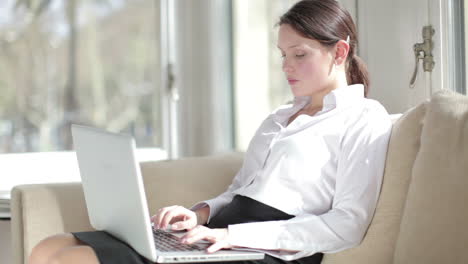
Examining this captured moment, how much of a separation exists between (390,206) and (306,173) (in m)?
0.21

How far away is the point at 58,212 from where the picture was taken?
1888 millimetres

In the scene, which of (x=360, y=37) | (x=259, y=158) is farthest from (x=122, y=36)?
(x=259, y=158)

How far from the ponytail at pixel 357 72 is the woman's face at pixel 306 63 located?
81mm

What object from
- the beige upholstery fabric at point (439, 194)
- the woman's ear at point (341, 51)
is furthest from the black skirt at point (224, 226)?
the woman's ear at point (341, 51)

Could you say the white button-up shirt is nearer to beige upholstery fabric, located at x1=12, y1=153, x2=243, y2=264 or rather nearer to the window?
beige upholstery fabric, located at x1=12, y1=153, x2=243, y2=264

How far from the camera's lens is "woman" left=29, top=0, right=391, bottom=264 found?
151cm

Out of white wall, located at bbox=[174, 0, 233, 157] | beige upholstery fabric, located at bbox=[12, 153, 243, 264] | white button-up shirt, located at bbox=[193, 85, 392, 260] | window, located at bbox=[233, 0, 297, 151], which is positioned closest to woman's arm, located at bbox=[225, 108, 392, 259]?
white button-up shirt, located at bbox=[193, 85, 392, 260]

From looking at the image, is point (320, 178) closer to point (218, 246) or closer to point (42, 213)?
point (218, 246)

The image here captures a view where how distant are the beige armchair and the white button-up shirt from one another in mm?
39

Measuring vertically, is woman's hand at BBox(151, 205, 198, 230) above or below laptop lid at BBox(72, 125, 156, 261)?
below

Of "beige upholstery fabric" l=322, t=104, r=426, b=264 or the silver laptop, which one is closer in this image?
the silver laptop

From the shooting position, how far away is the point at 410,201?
1.44 m

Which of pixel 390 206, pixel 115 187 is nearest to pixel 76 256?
pixel 115 187

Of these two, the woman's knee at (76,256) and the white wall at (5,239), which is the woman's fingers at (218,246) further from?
the white wall at (5,239)
